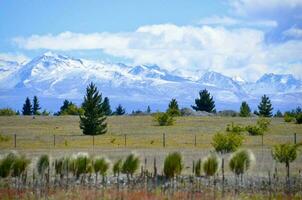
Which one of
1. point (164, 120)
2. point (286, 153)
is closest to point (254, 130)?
point (164, 120)

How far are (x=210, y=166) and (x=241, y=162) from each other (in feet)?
4.88

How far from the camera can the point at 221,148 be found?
1646 inches

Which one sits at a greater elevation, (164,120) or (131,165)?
(164,120)

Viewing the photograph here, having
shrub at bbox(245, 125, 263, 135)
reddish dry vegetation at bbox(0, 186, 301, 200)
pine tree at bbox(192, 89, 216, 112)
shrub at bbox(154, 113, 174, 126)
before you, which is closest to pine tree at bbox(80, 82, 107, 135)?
shrub at bbox(154, 113, 174, 126)

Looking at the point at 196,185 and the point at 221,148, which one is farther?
the point at 221,148

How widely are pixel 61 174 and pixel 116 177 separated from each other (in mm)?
2486

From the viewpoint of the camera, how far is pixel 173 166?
2595cm

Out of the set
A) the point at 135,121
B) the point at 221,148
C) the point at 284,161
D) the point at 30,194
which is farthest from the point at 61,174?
the point at 135,121

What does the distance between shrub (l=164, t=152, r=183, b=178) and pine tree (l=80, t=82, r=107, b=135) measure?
42.6 metres

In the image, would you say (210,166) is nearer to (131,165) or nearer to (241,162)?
(241,162)

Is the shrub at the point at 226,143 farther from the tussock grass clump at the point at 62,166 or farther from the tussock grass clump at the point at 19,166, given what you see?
the tussock grass clump at the point at 19,166

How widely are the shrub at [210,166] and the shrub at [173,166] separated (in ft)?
3.76

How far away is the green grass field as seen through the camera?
41531 millimetres

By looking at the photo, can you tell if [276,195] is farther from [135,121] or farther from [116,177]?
[135,121]
